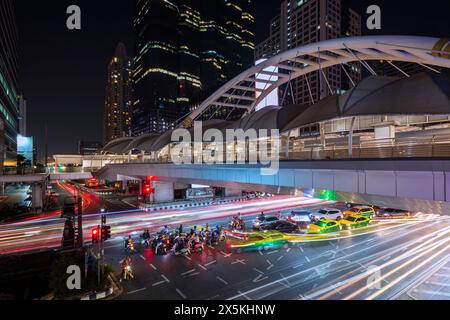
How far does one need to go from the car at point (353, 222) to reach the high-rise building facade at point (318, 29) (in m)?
66.4

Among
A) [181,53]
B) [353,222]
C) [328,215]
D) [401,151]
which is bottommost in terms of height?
[353,222]

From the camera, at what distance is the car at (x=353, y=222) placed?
2294cm

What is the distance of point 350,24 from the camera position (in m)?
100

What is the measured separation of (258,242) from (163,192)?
21.2 metres

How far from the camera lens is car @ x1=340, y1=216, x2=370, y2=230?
75.3 ft

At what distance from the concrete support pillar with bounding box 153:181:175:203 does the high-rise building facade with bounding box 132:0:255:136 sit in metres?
113

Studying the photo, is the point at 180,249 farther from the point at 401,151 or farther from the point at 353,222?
the point at 353,222

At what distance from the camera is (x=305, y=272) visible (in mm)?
13734

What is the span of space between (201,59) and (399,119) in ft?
534

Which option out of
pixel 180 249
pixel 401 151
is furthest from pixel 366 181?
pixel 180 249

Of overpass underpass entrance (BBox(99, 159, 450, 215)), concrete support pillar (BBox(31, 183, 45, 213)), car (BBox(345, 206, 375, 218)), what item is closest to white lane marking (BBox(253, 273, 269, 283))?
overpass underpass entrance (BBox(99, 159, 450, 215))

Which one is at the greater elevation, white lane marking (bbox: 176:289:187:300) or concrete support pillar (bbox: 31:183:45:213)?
concrete support pillar (bbox: 31:183:45:213)

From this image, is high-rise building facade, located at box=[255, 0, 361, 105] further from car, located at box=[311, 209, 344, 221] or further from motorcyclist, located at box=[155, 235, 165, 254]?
motorcyclist, located at box=[155, 235, 165, 254]

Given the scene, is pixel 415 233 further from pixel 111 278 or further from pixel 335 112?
pixel 111 278
